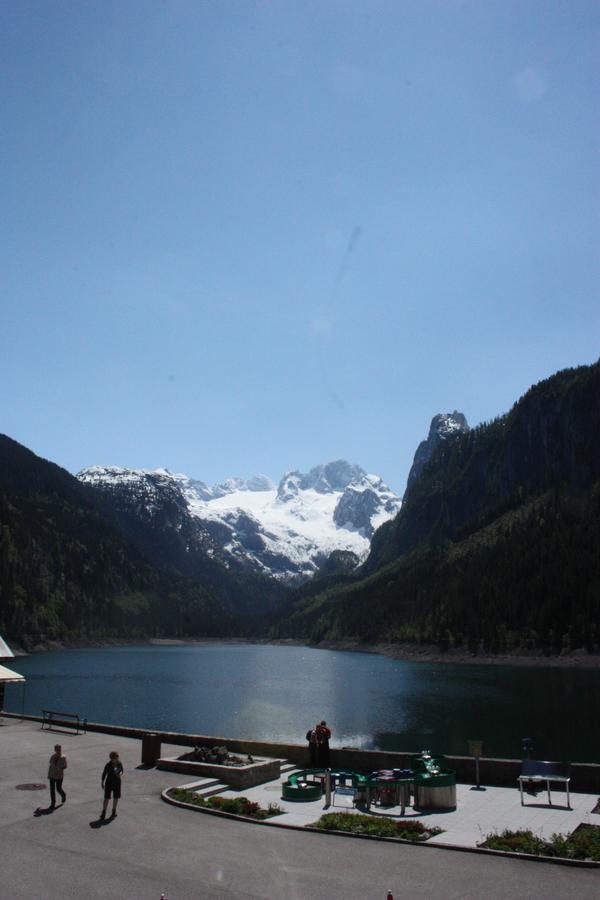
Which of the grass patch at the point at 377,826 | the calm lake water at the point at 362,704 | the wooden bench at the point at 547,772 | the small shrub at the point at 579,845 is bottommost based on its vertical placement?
the calm lake water at the point at 362,704

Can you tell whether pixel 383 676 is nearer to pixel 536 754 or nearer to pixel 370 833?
pixel 536 754

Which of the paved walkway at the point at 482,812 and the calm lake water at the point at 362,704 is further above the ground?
the paved walkway at the point at 482,812

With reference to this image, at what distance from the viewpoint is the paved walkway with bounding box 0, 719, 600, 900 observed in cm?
1790

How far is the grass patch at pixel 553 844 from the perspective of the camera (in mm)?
20234

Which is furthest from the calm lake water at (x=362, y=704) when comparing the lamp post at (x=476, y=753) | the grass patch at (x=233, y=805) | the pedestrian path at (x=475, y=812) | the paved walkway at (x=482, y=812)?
the grass patch at (x=233, y=805)

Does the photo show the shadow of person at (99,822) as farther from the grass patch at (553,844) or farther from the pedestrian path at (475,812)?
the grass patch at (553,844)

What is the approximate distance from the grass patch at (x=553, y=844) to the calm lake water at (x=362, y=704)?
38.6 metres

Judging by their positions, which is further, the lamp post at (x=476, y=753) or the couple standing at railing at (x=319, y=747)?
the couple standing at railing at (x=319, y=747)

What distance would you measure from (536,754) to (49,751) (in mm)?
39323

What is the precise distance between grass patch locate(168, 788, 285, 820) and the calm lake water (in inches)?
1469

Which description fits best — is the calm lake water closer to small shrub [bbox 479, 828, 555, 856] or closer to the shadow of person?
small shrub [bbox 479, 828, 555, 856]

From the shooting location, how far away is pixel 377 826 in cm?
2334

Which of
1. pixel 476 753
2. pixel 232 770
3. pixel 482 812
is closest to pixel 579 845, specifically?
pixel 482 812

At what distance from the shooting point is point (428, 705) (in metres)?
97.4
